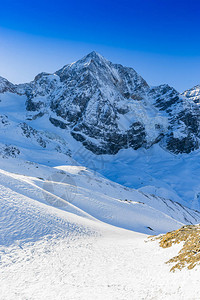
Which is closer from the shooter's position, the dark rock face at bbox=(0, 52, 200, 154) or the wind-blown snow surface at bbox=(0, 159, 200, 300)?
the wind-blown snow surface at bbox=(0, 159, 200, 300)

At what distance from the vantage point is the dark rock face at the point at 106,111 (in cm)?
11069

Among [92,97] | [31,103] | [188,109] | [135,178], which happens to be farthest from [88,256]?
[188,109]

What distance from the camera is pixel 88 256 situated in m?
8.51

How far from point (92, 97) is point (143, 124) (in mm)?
40057

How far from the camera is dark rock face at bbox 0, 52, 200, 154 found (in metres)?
111

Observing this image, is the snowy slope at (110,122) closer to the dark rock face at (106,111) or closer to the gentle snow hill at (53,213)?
the dark rock face at (106,111)

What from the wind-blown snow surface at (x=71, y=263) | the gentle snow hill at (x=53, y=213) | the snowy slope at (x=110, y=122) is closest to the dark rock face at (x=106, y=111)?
the snowy slope at (x=110, y=122)

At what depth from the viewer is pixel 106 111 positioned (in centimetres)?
11338

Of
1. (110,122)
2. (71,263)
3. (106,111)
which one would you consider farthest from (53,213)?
(106,111)

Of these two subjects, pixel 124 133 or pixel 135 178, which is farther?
pixel 124 133

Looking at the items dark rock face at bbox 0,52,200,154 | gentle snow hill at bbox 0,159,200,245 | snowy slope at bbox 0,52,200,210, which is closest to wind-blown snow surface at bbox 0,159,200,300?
gentle snow hill at bbox 0,159,200,245

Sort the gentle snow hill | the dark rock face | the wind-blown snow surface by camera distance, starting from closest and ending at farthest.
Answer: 1. the wind-blown snow surface
2. the gentle snow hill
3. the dark rock face

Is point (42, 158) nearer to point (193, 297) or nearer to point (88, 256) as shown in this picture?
point (88, 256)

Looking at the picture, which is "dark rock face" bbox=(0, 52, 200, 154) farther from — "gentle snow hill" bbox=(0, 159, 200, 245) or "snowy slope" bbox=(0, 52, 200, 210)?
"gentle snow hill" bbox=(0, 159, 200, 245)
